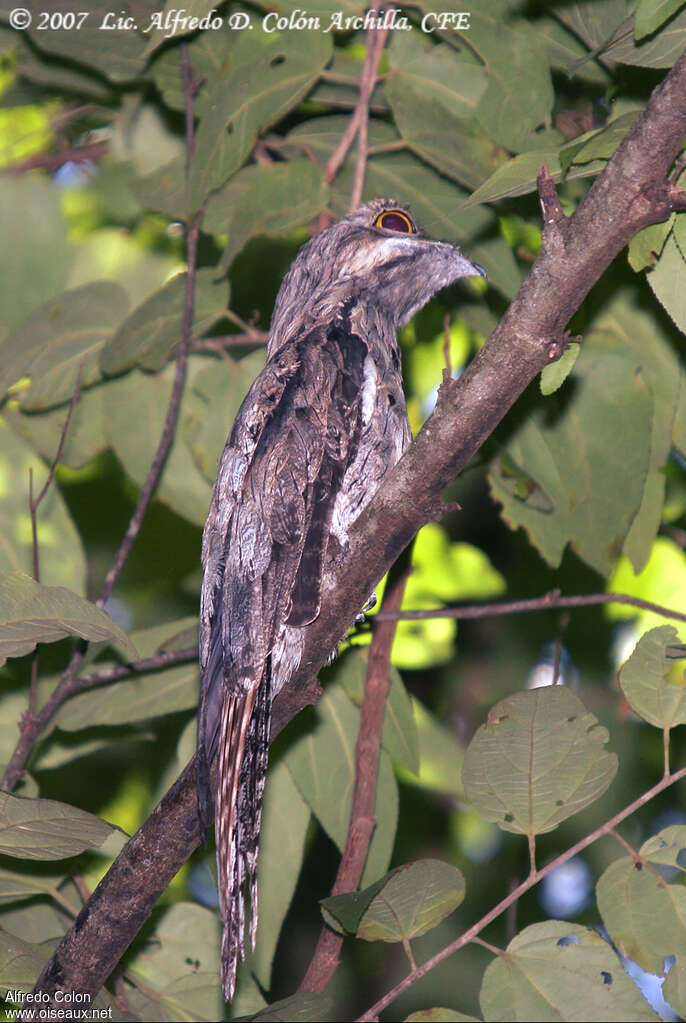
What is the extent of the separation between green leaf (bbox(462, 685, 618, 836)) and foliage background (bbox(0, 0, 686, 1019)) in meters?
0.20

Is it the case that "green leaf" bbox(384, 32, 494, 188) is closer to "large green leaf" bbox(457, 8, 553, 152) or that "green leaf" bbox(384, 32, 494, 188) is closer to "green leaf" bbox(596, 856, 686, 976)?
"large green leaf" bbox(457, 8, 553, 152)

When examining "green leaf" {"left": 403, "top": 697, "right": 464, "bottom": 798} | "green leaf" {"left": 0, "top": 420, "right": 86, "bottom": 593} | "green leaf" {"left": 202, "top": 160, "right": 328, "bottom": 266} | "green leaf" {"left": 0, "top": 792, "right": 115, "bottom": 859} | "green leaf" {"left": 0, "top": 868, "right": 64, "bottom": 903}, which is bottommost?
"green leaf" {"left": 403, "top": 697, "right": 464, "bottom": 798}

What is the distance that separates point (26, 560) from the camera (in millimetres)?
2805

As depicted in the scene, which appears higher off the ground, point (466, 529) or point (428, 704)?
point (466, 529)

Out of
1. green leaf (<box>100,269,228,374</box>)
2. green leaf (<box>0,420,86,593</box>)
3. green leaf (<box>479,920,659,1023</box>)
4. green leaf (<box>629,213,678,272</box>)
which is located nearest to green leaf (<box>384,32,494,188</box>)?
green leaf (<box>100,269,228,374</box>)

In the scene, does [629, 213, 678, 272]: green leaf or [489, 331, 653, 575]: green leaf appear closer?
[629, 213, 678, 272]: green leaf

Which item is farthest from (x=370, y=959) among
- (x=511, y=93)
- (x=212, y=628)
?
(x=511, y=93)

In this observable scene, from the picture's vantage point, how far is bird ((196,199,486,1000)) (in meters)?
2.26

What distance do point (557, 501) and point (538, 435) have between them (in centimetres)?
19

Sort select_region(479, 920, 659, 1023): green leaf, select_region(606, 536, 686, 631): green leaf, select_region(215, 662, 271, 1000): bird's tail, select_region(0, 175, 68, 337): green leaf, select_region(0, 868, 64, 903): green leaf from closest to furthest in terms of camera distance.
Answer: select_region(479, 920, 659, 1023): green leaf → select_region(215, 662, 271, 1000): bird's tail → select_region(0, 868, 64, 903): green leaf → select_region(0, 175, 68, 337): green leaf → select_region(606, 536, 686, 631): green leaf

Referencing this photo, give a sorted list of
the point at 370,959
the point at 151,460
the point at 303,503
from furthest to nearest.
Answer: the point at 370,959 < the point at 151,460 < the point at 303,503

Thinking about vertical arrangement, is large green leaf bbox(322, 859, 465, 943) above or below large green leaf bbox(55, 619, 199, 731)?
above

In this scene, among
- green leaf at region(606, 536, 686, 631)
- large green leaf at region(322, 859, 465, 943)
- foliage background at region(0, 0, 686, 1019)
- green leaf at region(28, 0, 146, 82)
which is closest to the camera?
large green leaf at region(322, 859, 465, 943)

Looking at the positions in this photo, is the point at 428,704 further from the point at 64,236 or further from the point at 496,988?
the point at 496,988
